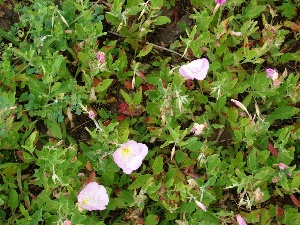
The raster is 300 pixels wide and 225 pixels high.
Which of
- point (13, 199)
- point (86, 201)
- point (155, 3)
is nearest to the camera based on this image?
point (86, 201)

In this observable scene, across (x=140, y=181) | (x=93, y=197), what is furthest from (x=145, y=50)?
(x=93, y=197)

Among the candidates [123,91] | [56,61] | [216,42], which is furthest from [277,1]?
[56,61]

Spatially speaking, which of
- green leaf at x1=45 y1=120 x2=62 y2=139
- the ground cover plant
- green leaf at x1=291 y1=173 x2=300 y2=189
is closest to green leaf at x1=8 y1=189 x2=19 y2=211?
the ground cover plant

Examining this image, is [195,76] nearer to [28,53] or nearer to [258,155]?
[258,155]

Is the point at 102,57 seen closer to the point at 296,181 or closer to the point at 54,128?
the point at 54,128

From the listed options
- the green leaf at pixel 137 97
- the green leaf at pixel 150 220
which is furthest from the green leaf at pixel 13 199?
Result: the green leaf at pixel 137 97
